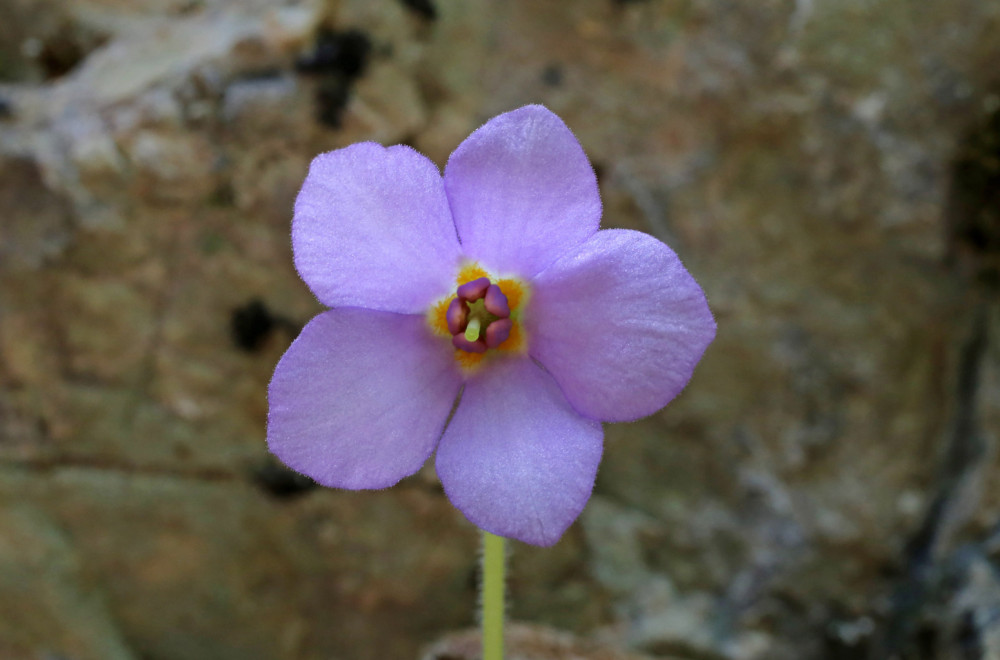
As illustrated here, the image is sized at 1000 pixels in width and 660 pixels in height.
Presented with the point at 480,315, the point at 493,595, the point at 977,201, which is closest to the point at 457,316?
the point at 480,315

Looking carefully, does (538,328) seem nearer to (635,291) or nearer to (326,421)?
(635,291)

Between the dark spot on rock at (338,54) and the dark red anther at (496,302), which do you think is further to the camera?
the dark spot on rock at (338,54)

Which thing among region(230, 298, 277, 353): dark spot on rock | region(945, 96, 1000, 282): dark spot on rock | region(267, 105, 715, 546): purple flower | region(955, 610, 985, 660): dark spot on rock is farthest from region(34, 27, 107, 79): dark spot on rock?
region(955, 610, 985, 660): dark spot on rock

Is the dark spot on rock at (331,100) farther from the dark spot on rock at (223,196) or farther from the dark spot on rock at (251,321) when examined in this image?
the dark spot on rock at (251,321)

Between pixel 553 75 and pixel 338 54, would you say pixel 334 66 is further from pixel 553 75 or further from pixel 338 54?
pixel 553 75

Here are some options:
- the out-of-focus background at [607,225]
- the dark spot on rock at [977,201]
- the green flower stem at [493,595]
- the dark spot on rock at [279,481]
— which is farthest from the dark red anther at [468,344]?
the dark spot on rock at [977,201]

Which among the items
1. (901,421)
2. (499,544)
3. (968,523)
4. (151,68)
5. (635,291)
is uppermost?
(151,68)

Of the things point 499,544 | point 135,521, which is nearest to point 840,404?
point 499,544
